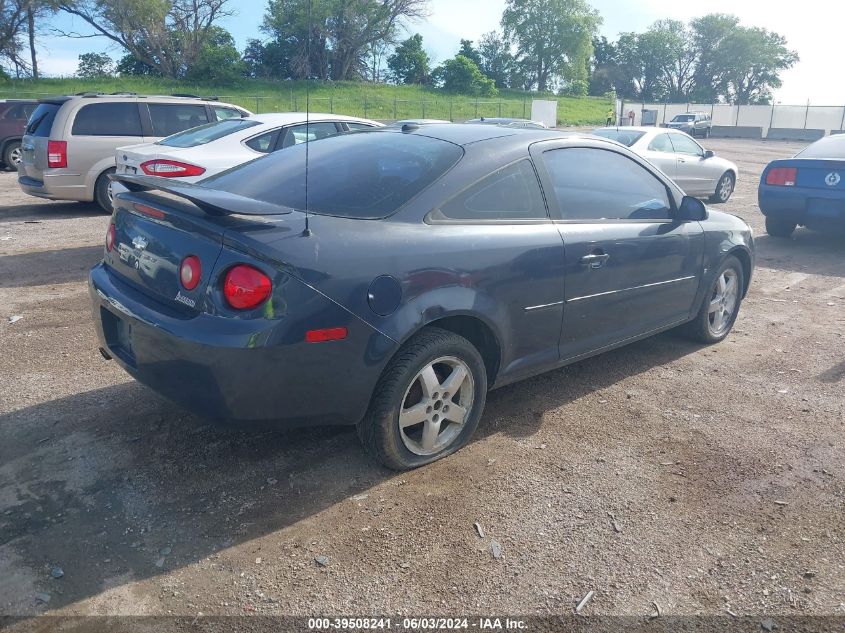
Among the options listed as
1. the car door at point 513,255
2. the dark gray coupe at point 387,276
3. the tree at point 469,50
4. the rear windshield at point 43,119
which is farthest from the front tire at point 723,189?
the tree at point 469,50

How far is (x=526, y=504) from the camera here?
3.24 meters

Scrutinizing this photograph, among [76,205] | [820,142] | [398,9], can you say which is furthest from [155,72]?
[820,142]

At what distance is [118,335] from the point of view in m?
3.49

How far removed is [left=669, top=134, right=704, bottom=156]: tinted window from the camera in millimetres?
12788

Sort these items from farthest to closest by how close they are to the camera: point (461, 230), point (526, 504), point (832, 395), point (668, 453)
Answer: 1. point (832, 395)
2. point (668, 453)
3. point (461, 230)
4. point (526, 504)

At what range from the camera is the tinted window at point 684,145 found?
12.8m

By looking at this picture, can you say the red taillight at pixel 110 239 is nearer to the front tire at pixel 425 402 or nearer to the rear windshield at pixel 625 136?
the front tire at pixel 425 402

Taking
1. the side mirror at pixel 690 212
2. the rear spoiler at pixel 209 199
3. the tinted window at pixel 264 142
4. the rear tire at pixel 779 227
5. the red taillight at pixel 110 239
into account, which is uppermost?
the tinted window at pixel 264 142

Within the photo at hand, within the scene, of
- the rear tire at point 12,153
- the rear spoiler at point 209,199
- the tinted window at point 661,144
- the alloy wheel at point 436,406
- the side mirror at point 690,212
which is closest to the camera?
the rear spoiler at point 209,199

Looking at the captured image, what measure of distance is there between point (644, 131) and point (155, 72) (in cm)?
5305

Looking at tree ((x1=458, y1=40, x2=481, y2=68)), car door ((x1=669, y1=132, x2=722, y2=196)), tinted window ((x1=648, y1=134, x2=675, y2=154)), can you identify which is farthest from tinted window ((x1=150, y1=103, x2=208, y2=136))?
tree ((x1=458, y1=40, x2=481, y2=68))

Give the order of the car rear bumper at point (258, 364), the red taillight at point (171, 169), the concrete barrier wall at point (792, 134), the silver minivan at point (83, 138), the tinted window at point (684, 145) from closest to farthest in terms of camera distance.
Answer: the car rear bumper at point (258, 364)
the red taillight at point (171, 169)
the silver minivan at point (83, 138)
the tinted window at point (684, 145)
the concrete barrier wall at point (792, 134)

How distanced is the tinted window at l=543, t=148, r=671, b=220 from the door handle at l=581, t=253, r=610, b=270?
0.78 ft

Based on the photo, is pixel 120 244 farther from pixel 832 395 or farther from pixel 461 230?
pixel 832 395
